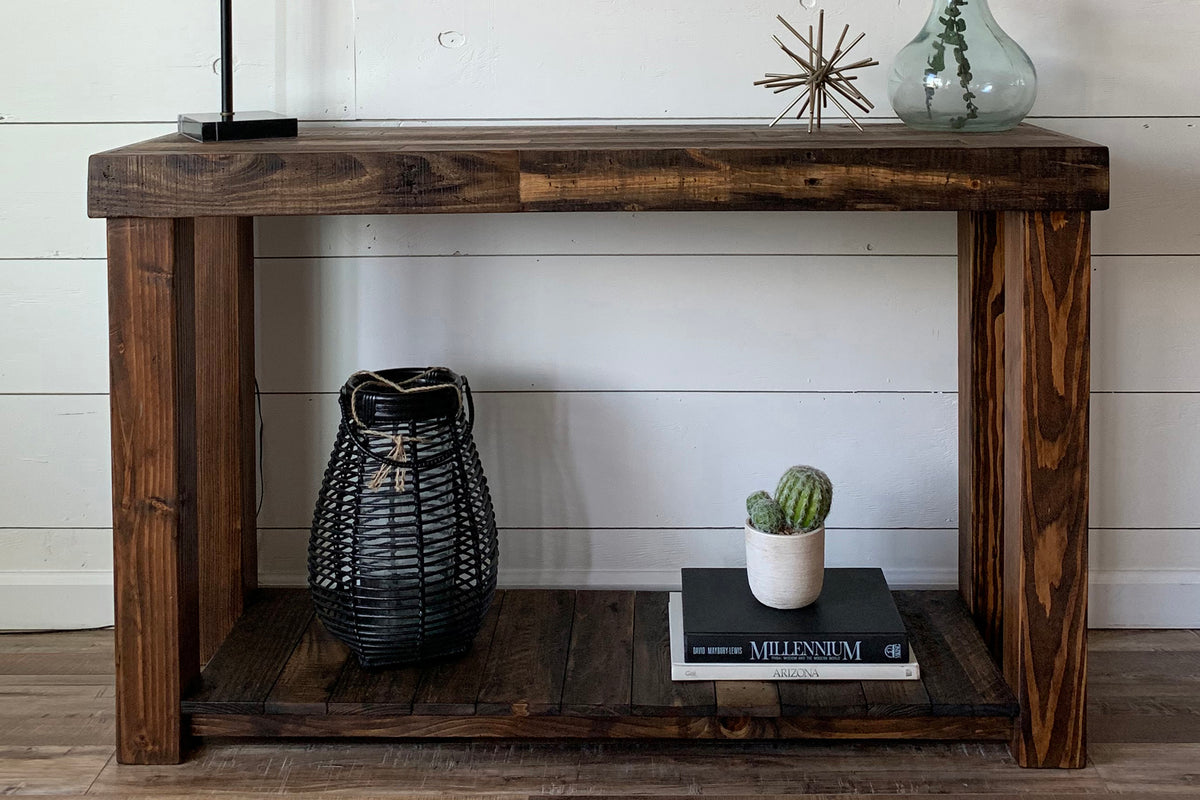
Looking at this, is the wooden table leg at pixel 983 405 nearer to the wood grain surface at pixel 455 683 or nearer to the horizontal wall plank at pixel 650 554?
the horizontal wall plank at pixel 650 554

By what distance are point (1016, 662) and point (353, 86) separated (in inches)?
41.5

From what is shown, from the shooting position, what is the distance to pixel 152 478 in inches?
50.1

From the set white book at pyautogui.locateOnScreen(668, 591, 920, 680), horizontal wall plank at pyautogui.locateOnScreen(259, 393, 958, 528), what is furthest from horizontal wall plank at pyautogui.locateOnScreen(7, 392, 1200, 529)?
white book at pyautogui.locateOnScreen(668, 591, 920, 680)

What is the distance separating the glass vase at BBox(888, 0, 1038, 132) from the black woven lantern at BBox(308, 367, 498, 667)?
0.62m

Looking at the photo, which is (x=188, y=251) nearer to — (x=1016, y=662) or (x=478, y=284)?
(x=478, y=284)

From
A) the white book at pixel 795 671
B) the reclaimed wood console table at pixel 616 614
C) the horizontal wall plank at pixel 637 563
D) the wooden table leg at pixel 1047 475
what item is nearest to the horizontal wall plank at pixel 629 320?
the reclaimed wood console table at pixel 616 614

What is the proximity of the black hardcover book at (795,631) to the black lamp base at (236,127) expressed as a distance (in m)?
0.72

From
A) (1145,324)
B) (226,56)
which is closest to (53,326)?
(226,56)

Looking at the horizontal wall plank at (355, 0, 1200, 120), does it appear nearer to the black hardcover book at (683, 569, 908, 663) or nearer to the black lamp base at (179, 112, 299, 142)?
the black lamp base at (179, 112, 299, 142)

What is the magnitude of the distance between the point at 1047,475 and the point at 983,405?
255 mm

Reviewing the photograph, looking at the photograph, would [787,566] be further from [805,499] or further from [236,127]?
[236,127]

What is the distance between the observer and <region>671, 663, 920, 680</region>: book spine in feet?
4.39

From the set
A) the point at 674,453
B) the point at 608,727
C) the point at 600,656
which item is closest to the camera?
the point at 608,727

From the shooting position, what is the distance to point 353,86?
5.13 feet
